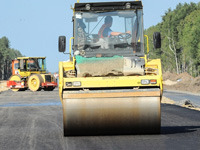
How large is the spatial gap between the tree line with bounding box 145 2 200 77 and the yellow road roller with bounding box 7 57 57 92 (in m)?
49.3

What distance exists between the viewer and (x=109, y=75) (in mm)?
11523

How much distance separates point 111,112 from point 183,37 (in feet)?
292

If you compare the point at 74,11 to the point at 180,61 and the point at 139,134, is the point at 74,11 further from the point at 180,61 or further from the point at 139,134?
the point at 180,61

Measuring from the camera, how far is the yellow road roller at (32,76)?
41.1m

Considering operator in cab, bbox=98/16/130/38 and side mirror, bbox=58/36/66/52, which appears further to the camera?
operator in cab, bbox=98/16/130/38

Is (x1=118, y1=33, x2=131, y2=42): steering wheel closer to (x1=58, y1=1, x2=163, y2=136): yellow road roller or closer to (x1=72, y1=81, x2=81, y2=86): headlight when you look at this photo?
(x1=58, y1=1, x2=163, y2=136): yellow road roller

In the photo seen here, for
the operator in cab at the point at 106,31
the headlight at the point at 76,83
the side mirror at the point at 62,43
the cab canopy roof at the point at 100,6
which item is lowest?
the headlight at the point at 76,83

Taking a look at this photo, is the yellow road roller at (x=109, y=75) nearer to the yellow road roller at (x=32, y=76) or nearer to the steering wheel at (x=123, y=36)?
the steering wheel at (x=123, y=36)

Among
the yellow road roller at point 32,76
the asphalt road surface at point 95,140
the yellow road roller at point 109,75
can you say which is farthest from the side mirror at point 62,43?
the yellow road roller at point 32,76

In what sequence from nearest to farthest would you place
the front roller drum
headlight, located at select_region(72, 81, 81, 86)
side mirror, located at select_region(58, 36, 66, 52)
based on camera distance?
the front roller drum
headlight, located at select_region(72, 81, 81, 86)
side mirror, located at select_region(58, 36, 66, 52)

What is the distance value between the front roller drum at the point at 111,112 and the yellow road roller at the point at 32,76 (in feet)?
99.1

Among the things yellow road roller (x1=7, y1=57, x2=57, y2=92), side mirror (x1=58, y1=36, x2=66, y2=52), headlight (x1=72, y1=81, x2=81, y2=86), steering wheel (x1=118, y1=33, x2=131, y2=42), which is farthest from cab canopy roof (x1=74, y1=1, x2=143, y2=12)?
yellow road roller (x1=7, y1=57, x2=57, y2=92)

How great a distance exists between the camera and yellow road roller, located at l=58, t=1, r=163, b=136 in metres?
10.8

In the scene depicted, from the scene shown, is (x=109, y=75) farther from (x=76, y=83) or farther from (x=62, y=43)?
(x=62, y=43)
